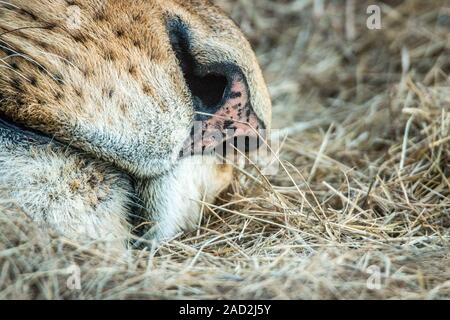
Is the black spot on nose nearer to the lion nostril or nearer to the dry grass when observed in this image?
the lion nostril

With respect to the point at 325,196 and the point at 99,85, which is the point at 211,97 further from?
the point at 325,196

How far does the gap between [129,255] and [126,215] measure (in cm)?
10

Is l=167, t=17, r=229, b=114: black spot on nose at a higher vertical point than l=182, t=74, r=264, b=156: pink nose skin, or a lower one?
higher

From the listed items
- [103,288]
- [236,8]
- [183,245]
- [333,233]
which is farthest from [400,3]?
[103,288]

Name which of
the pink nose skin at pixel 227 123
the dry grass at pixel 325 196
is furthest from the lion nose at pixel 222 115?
the dry grass at pixel 325 196

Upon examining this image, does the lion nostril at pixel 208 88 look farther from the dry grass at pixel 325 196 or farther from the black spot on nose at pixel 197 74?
the dry grass at pixel 325 196

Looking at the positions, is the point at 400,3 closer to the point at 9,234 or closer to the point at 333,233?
the point at 333,233

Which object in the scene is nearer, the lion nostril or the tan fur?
the tan fur

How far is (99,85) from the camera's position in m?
1.65

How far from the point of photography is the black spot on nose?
1.71 meters

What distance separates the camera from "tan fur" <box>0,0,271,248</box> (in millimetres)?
1619

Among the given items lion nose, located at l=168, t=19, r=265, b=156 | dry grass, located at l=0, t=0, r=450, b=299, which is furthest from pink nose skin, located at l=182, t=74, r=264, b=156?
dry grass, located at l=0, t=0, r=450, b=299

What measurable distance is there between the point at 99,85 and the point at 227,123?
0.33 m

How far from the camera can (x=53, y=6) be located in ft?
5.51
